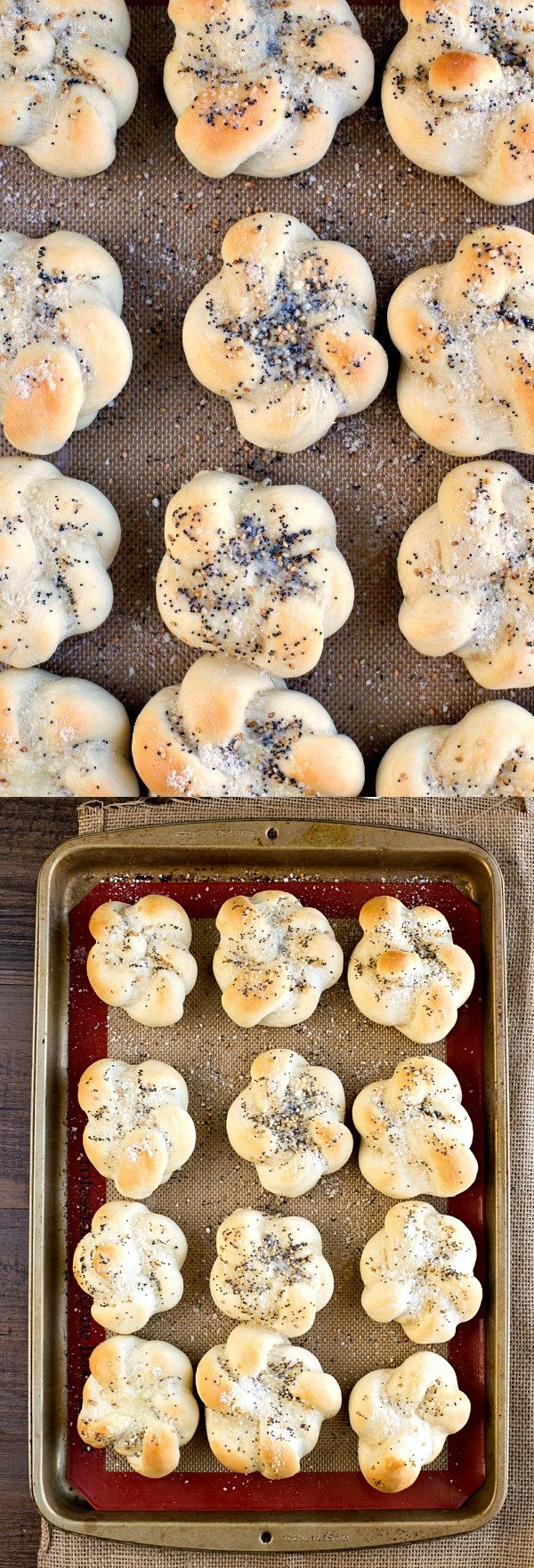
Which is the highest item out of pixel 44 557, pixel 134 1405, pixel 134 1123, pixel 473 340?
pixel 473 340

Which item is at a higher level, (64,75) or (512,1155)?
(64,75)

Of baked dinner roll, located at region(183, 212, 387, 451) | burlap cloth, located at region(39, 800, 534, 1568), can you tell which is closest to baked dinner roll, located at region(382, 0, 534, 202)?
baked dinner roll, located at region(183, 212, 387, 451)

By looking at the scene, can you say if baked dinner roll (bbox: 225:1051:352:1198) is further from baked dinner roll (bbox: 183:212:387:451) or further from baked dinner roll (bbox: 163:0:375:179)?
baked dinner roll (bbox: 163:0:375:179)

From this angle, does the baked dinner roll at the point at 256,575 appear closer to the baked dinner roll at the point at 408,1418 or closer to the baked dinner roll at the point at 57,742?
the baked dinner roll at the point at 57,742

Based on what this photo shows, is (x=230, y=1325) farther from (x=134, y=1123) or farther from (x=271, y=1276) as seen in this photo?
(x=134, y=1123)

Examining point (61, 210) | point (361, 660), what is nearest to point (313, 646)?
point (361, 660)

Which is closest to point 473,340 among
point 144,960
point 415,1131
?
point 144,960

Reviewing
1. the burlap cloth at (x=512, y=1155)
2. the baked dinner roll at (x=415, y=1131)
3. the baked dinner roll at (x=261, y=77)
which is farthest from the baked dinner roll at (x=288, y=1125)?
the baked dinner roll at (x=261, y=77)
